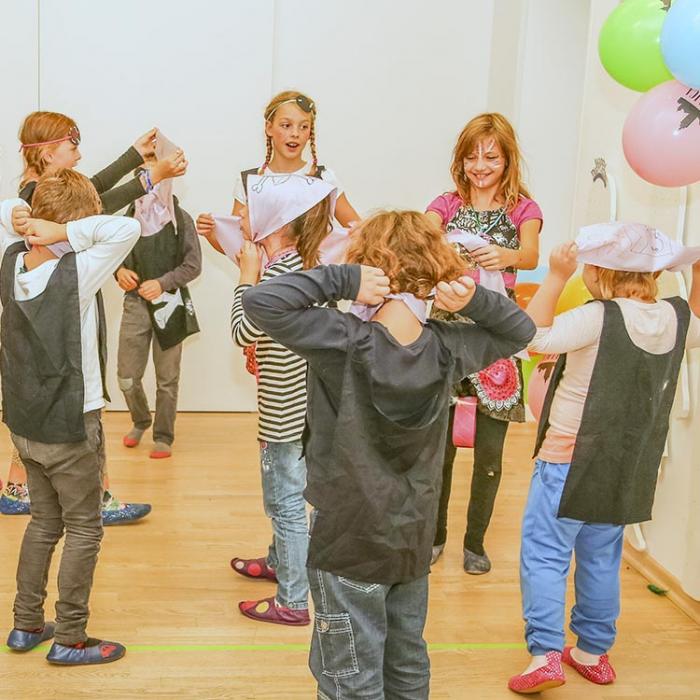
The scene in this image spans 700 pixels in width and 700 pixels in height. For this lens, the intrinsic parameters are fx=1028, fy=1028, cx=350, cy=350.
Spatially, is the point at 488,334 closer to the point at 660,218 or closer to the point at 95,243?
the point at 95,243

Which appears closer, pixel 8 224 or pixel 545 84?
pixel 8 224

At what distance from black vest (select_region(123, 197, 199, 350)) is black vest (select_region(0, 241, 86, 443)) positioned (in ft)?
6.79

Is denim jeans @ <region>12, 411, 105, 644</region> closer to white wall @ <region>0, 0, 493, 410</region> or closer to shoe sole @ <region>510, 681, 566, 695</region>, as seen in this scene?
shoe sole @ <region>510, 681, 566, 695</region>

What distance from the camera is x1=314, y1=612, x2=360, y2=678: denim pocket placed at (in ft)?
6.77

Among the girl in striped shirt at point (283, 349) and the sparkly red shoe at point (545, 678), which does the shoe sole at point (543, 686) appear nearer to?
the sparkly red shoe at point (545, 678)

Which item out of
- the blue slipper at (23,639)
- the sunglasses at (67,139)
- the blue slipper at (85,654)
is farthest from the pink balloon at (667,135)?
the sunglasses at (67,139)

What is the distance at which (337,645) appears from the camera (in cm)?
207

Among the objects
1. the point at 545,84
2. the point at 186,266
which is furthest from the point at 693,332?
the point at 545,84

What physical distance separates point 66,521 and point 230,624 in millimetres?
648

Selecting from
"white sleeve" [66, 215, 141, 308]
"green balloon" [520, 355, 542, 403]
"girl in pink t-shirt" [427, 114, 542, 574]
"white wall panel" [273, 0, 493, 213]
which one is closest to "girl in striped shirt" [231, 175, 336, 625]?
"white sleeve" [66, 215, 141, 308]

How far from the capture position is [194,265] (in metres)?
4.76

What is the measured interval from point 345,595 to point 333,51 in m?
3.98

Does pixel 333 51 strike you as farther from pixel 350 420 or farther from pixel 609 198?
pixel 350 420

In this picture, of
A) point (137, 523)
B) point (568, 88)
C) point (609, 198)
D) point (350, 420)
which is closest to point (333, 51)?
point (568, 88)
